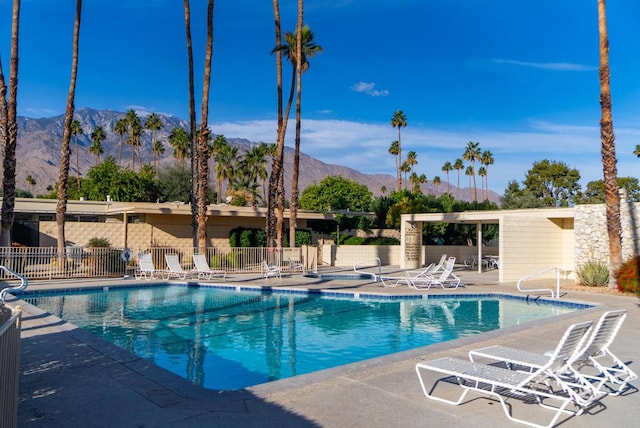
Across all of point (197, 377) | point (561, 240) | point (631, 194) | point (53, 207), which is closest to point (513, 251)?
point (561, 240)

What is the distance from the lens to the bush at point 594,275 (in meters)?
17.3

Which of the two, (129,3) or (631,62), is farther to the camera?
(129,3)

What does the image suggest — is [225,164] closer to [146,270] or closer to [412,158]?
[412,158]

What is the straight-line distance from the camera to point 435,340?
10133 mm

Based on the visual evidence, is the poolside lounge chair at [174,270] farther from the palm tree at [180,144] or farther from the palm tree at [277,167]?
the palm tree at [180,144]

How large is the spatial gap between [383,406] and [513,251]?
52.9 ft

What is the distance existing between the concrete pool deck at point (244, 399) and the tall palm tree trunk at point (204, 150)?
13767 mm

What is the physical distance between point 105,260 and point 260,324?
1013 centimetres

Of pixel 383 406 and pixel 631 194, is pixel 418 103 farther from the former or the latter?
pixel 383 406

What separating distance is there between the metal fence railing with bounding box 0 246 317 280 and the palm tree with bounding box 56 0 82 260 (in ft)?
1.23

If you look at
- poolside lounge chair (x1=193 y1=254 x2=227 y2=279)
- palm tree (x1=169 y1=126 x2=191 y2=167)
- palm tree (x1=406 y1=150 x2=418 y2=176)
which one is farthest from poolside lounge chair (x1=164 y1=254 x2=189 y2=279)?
palm tree (x1=406 y1=150 x2=418 y2=176)

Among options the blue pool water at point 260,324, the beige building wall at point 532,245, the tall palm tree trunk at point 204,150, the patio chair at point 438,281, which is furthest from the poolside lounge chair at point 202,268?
the beige building wall at point 532,245

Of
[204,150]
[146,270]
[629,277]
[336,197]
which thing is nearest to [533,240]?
[629,277]

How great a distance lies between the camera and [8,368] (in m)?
3.40
